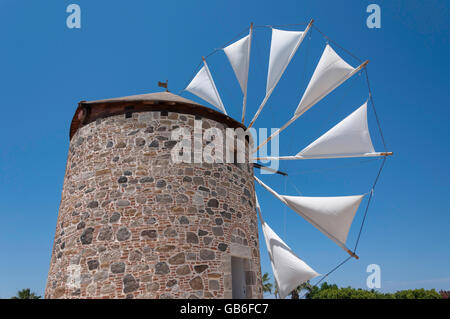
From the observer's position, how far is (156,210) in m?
6.89

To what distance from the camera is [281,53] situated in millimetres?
12109

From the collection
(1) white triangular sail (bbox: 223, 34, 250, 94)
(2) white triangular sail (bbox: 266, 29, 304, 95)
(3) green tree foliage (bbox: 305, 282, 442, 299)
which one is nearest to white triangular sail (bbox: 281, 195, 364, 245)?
(2) white triangular sail (bbox: 266, 29, 304, 95)

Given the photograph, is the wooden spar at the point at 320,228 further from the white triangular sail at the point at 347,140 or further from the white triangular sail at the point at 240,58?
the white triangular sail at the point at 240,58

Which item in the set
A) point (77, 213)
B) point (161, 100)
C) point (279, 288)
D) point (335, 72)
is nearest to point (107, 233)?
point (77, 213)

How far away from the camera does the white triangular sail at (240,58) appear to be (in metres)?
12.2

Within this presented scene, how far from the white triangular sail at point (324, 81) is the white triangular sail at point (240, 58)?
225 cm

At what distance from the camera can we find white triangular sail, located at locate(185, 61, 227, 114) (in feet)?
Answer: 44.2

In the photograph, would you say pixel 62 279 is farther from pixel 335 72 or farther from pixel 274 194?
pixel 335 72

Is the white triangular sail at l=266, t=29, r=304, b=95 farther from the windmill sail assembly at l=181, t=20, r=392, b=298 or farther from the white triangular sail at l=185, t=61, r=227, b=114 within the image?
the white triangular sail at l=185, t=61, r=227, b=114

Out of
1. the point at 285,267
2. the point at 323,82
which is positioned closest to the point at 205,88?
the point at 323,82

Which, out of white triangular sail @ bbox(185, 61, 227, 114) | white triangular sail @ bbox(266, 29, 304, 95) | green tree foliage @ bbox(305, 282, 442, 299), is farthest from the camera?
green tree foliage @ bbox(305, 282, 442, 299)

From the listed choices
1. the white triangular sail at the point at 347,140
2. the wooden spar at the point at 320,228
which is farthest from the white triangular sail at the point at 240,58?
the wooden spar at the point at 320,228

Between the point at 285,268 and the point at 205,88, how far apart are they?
816 centimetres

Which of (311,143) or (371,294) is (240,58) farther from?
(371,294)
